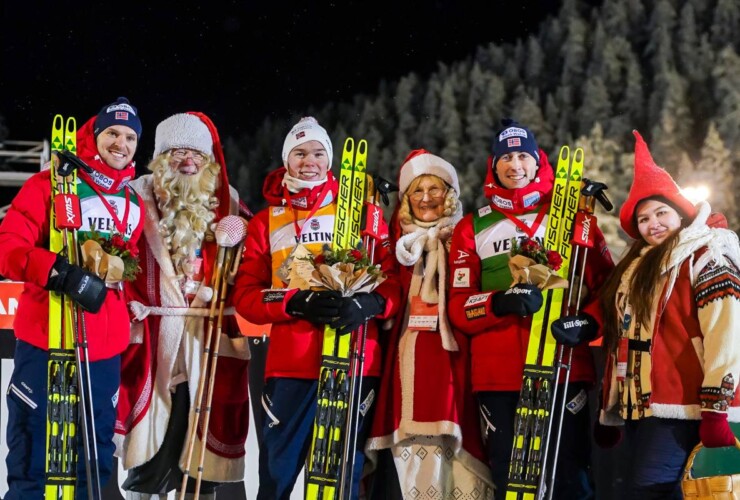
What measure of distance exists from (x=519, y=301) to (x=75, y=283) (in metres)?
1.52

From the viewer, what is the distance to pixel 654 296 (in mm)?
2912

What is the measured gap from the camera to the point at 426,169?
351 centimetres

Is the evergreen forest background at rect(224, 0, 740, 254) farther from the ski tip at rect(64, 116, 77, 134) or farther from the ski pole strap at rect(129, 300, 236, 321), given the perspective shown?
the ski tip at rect(64, 116, 77, 134)

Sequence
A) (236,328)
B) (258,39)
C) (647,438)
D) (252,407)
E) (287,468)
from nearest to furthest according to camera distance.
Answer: (647,438)
(287,468)
(236,328)
(252,407)
(258,39)

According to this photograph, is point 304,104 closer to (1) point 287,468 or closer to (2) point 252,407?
(2) point 252,407

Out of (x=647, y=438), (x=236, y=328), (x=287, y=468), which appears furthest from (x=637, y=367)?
(x=236, y=328)

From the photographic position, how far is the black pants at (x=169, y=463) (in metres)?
3.46

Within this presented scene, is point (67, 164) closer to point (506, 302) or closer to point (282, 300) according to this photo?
point (282, 300)

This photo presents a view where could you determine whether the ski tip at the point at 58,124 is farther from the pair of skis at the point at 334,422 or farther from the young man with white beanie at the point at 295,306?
the pair of skis at the point at 334,422

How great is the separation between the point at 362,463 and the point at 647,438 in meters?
1.05

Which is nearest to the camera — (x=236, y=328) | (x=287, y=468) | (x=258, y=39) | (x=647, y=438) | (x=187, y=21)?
(x=647, y=438)

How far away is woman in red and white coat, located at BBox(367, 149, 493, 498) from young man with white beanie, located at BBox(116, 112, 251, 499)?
65cm

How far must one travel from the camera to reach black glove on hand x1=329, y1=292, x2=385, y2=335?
122 inches

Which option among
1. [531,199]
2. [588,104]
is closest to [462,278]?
[531,199]
